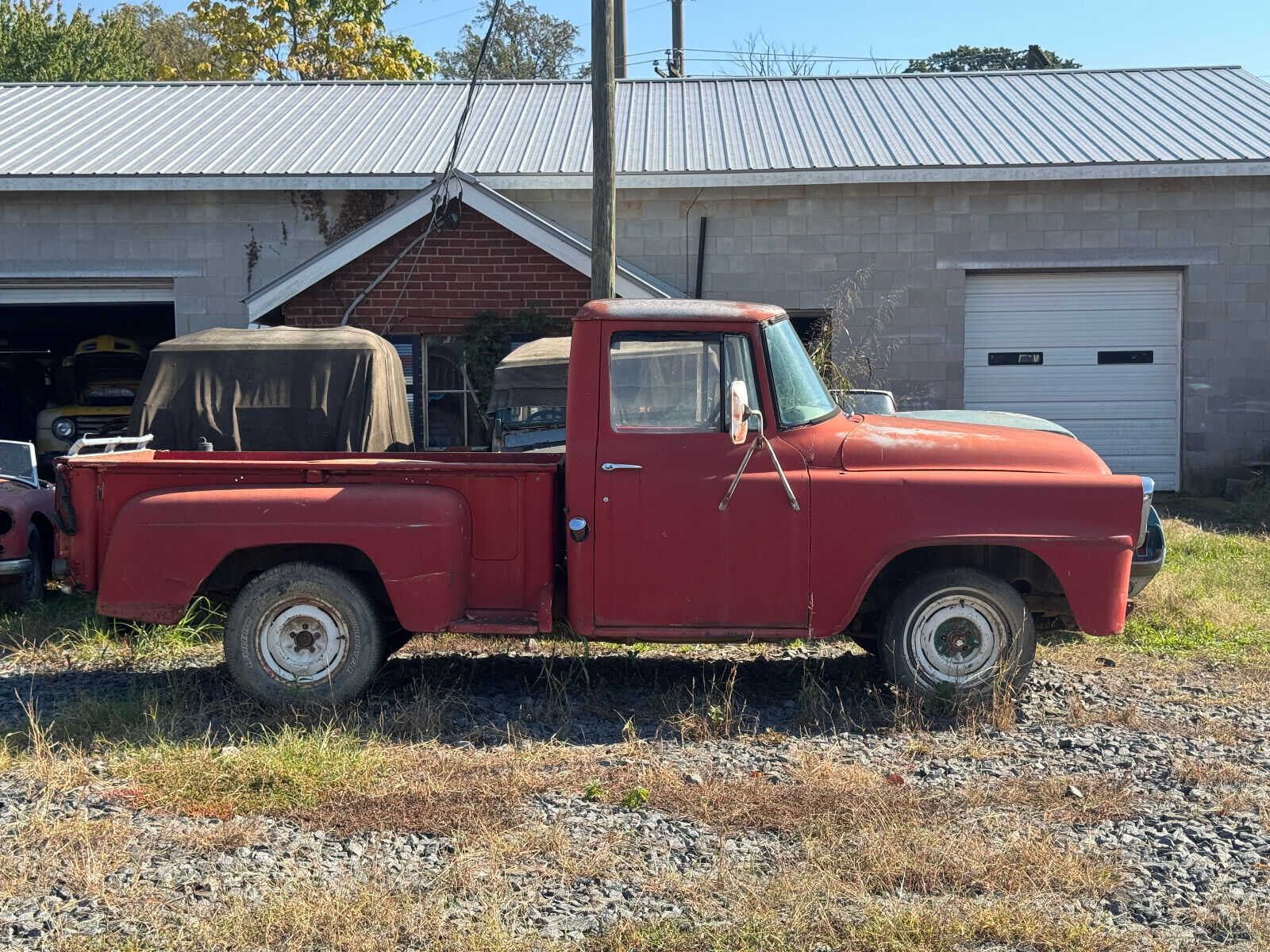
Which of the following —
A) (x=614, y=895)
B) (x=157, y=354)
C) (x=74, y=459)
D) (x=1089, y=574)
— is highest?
(x=157, y=354)

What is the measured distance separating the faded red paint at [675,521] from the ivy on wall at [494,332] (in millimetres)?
7370

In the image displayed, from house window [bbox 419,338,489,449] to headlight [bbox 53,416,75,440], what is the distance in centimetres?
465

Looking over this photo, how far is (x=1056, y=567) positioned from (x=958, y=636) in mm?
593

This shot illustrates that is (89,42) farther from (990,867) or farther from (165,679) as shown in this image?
(990,867)

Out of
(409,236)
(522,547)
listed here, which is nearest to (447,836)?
(522,547)

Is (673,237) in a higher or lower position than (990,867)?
higher

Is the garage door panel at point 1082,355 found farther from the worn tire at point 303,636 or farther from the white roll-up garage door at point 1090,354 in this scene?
the worn tire at point 303,636

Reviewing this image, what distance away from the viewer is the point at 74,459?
578 centimetres

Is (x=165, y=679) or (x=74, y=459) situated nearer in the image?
(x=74, y=459)

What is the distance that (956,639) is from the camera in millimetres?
5812

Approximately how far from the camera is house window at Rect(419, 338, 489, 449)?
13656mm

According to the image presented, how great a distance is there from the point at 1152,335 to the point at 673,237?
6.13 m

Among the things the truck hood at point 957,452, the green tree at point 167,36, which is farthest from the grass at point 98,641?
the green tree at point 167,36

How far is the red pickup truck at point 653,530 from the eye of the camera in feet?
18.4
